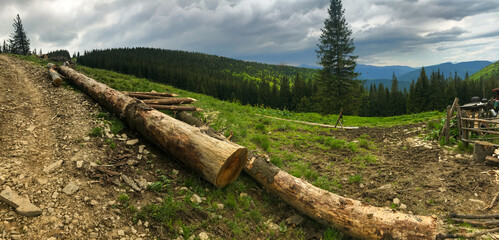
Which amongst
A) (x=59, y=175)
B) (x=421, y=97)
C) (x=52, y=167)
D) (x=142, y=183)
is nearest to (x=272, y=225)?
(x=142, y=183)

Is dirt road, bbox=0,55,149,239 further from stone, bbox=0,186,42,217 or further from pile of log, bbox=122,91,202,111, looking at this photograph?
pile of log, bbox=122,91,202,111

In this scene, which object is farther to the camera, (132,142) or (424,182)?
Answer: (424,182)

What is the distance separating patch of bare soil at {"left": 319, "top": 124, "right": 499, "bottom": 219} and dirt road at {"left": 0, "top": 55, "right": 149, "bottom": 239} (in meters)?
6.40

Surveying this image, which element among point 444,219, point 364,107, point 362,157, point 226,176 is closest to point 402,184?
point 444,219

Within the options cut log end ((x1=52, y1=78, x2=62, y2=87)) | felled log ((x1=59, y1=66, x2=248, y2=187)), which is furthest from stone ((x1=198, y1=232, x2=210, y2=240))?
cut log end ((x1=52, y1=78, x2=62, y2=87))

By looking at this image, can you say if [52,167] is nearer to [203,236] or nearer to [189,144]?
[189,144]

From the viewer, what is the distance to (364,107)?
3440 inches

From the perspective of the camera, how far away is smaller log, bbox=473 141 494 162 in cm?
873

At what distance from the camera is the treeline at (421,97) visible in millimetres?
68812

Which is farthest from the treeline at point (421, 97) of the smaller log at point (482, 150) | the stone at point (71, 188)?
the stone at point (71, 188)

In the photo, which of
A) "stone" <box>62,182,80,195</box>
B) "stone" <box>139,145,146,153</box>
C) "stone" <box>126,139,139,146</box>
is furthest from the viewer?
"stone" <box>126,139,139,146</box>

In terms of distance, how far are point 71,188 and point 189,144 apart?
2.57m

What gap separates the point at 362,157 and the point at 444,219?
15.5 ft

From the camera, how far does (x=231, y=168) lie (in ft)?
19.9
